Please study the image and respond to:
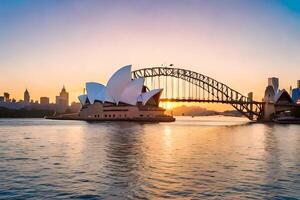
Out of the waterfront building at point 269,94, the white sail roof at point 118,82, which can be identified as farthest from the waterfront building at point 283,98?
the white sail roof at point 118,82

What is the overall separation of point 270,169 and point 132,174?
26.5ft

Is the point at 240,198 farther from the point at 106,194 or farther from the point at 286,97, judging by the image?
the point at 286,97

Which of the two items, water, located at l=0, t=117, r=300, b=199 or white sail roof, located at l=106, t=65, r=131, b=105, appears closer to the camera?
water, located at l=0, t=117, r=300, b=199

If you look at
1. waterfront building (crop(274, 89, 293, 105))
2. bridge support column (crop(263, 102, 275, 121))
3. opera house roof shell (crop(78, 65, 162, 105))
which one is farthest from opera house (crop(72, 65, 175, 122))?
waterfront building (crop(274, 89, 293, 105))

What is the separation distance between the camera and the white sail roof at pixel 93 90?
138 metres

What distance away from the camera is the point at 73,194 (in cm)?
1455

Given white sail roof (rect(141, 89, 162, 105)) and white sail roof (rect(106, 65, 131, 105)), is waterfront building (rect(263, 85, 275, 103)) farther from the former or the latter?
white sail roof (rect(106, 65, 131, 105))

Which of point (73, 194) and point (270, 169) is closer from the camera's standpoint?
point (73, 194)

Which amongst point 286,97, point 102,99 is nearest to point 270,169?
point 102,99

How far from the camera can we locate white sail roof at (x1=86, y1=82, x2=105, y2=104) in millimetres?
138100

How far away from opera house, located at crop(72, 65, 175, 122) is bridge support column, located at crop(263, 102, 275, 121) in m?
36.5

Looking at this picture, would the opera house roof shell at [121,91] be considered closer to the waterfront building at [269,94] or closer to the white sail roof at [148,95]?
the white sail roof at [148,95]

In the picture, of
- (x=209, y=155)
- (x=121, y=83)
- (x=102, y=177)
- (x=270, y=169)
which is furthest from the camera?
(x=121, y=83)

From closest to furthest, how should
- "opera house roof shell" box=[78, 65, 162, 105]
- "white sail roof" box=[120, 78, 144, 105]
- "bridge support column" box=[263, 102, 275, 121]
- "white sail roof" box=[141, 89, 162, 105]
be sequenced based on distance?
"opera house roof shell" box=[78, 65, 162, 105], "white sail roof" box=[120, 78, 144, 105], "white sail roof" box=[141, 89, 162, 105], "bridge support column" box=[263, 102, 275, 121]
